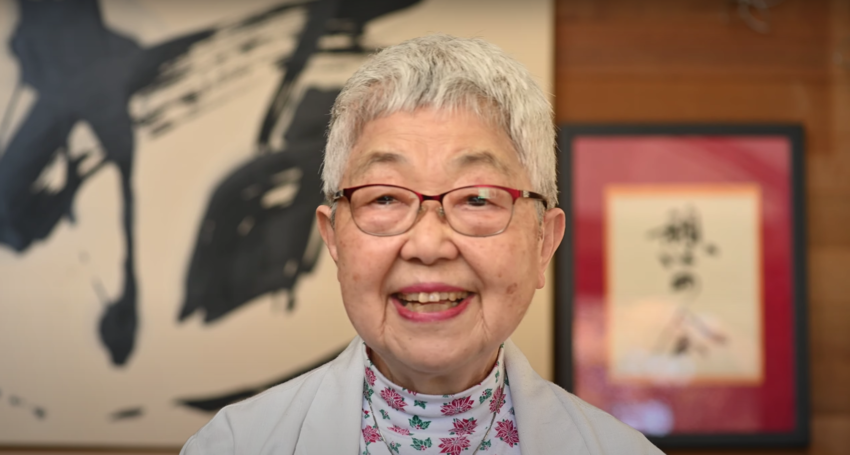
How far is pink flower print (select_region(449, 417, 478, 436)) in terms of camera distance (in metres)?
1.01

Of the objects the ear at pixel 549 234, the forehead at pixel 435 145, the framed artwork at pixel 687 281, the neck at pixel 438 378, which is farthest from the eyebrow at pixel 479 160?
the framed artwork at pixel 687 281

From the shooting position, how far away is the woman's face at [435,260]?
89 cm

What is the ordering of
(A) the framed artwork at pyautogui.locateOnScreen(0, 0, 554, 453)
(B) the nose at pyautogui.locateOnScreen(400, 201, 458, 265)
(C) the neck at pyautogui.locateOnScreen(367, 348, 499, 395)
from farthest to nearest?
(A) the framed artwork at pyautogui.locateOnScreen(0, 0, 554, 453), (C) the neck at pyautogui.locateOnScreen(367, 348, 499, 395), (B) the nose at pyautogui.locateOnScreen(400, 201, 458, 265)

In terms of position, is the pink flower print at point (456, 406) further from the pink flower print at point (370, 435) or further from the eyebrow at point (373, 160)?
the eyebrow at point (373, 160)

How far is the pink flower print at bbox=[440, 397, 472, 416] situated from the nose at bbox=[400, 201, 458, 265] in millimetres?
227

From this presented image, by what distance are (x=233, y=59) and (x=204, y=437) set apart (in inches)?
46.7

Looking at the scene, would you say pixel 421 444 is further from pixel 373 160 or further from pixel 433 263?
pixel 373 160

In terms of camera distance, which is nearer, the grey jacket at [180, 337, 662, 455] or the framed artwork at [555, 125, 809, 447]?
the grey jacket at [180, 337, 662, 455]

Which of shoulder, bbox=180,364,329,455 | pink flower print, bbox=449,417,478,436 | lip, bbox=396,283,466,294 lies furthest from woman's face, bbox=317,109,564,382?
shoulder, bbox=180,364,329,455

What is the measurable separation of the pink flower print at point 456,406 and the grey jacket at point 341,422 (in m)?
0.09

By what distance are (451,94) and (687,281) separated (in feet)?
4.09

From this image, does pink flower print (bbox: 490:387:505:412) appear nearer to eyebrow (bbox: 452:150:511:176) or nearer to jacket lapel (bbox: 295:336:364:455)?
jacket lapel (bbox: 295:336:364:455)

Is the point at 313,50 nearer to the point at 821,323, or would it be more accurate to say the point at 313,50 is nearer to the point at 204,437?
the point at 204,437

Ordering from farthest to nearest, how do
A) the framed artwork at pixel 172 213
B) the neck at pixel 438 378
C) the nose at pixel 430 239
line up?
the framed artwork at pixel 172 213 < the neck at pixel 438 378 < the nose at pixel 430 239
